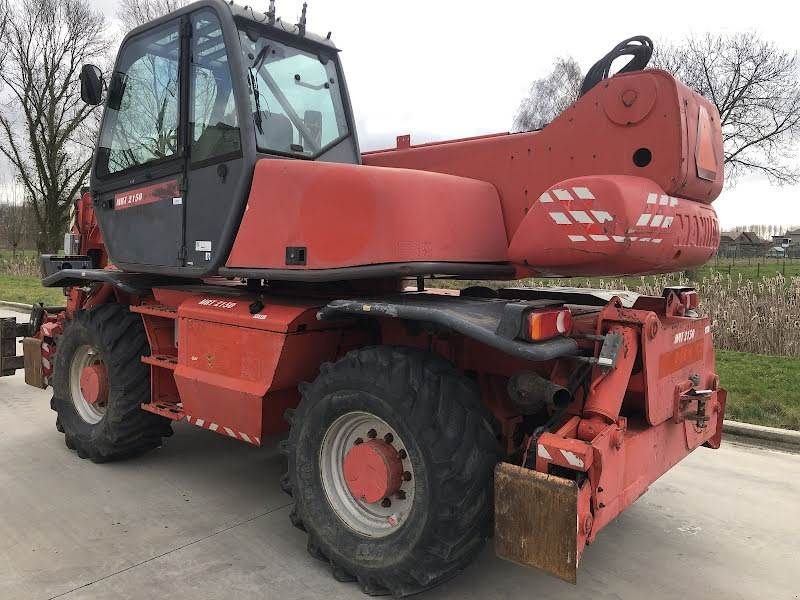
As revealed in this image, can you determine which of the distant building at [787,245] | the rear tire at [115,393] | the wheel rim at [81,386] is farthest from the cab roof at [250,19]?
the distant building at [787,245]

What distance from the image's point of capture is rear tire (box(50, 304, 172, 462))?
4816 mm

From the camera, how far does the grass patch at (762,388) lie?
6.06 meters

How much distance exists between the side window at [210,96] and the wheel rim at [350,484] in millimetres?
1745

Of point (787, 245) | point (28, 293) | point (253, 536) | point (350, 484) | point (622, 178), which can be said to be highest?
point (787, 245)

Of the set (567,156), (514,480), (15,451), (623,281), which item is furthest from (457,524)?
(623,281)

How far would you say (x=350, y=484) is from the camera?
336cm

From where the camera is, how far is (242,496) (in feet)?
14.5

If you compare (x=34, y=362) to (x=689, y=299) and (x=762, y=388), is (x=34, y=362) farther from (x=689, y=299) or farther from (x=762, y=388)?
(x=762, y=388)

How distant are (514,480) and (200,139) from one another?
2.83 meters

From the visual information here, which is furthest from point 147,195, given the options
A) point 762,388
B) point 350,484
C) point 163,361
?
point 762,388

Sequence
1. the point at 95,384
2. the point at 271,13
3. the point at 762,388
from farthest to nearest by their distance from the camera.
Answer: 1. the point at 762,388
2. the point at 95,384
3. the point at 271,13

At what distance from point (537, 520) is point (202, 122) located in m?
3.06

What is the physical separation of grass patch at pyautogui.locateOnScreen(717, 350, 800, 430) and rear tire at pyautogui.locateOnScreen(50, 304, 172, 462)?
16.8ft

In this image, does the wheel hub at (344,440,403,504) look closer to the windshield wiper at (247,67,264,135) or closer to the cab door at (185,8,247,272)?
the cab door at (185,8,247,272)
